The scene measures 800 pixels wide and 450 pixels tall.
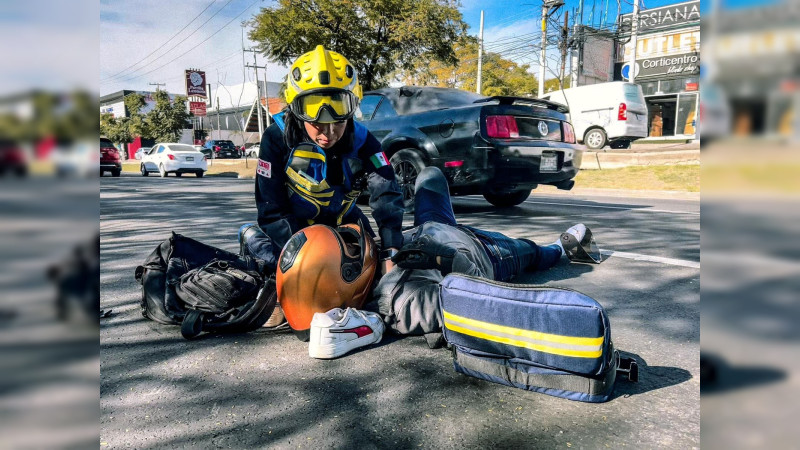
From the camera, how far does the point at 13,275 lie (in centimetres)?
45

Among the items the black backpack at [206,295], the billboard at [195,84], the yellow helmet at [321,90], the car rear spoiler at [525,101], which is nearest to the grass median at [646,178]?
the car rear spoiler at [525,101]

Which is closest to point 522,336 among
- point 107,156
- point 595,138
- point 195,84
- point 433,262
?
point 433,262

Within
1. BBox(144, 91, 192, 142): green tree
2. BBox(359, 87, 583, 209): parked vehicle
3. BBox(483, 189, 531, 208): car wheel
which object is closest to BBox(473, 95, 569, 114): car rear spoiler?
BBox(359, 87, 583, 209): parked vehicle

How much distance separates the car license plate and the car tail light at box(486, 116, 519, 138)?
0.51 m

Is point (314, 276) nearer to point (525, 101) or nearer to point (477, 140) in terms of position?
point (477, 140)

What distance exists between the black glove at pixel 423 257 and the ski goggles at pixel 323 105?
2.88ft

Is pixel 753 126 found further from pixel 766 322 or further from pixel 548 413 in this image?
pixel 548 413

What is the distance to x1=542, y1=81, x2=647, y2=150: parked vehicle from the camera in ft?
55.8

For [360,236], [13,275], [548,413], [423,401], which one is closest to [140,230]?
[360,236]

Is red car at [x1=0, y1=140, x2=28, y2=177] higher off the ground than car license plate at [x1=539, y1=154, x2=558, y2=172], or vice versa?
car license plate at [x1=539, y1=154, x2=558, y2=172]

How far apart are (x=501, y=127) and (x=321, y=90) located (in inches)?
148

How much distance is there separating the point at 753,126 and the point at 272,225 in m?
2.71

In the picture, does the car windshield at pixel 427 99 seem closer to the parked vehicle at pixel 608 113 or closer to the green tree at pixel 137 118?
the parked vehicle at pixel 608 113

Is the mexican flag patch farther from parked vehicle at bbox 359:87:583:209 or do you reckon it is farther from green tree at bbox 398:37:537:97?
green tree at bbox 398:37:537:97
